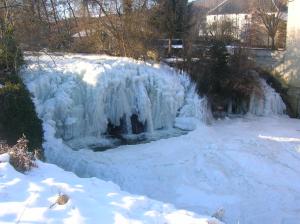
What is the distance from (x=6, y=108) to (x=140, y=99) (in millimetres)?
4881

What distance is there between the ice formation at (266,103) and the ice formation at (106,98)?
2.89 metres

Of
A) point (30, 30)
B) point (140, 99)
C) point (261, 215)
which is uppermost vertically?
point (30, 30)

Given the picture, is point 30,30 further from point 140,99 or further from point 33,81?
point 140,99

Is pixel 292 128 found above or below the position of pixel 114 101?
below

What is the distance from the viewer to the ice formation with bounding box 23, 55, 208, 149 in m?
12.8

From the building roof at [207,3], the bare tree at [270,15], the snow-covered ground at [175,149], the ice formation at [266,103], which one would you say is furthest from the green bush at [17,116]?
the building roof at [207,3]

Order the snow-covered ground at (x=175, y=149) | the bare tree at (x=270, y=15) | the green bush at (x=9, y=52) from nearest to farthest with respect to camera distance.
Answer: the snow-covered ground at (x=175, y=149), the green bush at (x=9, y=52), the bare tree at (x=270, y=15)

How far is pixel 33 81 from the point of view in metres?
13.0

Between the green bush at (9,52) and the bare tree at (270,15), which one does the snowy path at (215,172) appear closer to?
the green bush at (9,52)

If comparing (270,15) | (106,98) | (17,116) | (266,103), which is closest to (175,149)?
(106,98)

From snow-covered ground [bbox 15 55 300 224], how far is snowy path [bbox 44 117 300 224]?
0.02 metres

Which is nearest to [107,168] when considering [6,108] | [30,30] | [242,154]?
[6,108]

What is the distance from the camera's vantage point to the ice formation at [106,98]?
12.8 metres

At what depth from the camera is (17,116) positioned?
1020 cm
